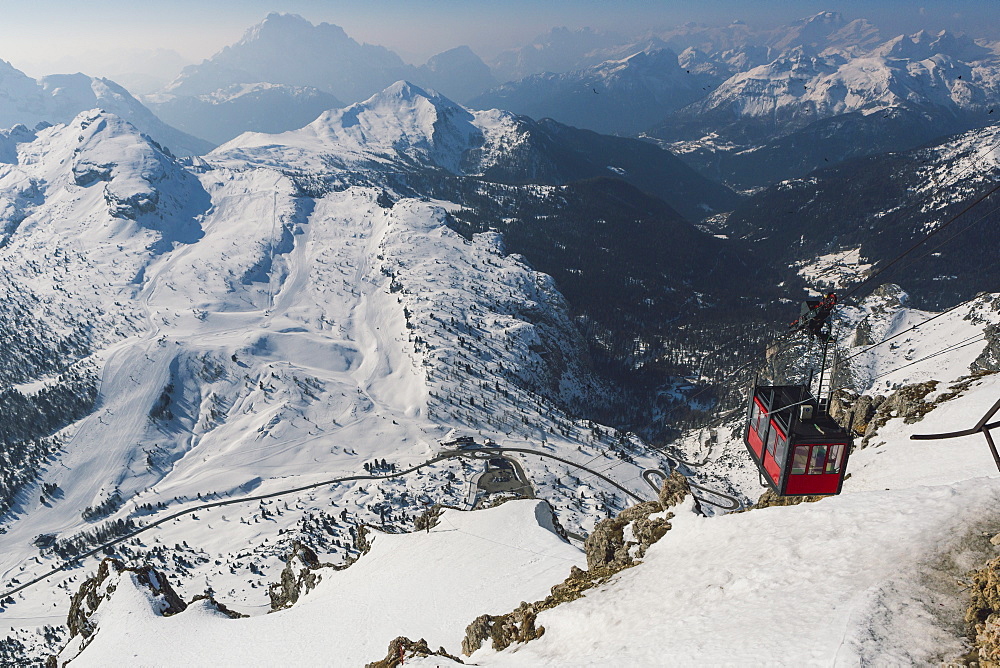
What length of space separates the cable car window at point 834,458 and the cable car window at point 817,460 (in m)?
0.27

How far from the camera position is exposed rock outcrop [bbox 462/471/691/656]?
27375mm

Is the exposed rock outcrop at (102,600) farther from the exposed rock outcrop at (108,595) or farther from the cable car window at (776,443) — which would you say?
the cable car window at (776,443)

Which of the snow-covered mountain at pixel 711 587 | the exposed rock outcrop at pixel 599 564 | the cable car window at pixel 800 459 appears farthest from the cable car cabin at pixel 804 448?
the exposed rock outcrop at pixel 599 564

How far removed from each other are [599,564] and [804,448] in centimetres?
1455

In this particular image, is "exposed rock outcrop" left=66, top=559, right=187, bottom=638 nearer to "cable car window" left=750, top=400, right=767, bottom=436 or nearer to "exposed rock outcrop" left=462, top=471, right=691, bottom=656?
"exposed rock outcrop" left=462, top=471, right=691, bottom=656

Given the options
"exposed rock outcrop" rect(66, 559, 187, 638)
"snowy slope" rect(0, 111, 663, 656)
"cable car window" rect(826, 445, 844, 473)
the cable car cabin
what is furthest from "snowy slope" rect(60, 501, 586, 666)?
"snowy slope" rect(0, 111, 663, 656)

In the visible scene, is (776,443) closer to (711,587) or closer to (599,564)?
(711,587)

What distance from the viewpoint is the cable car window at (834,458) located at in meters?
26.5

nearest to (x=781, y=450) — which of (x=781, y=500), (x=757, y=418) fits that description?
(x=757, y=418)

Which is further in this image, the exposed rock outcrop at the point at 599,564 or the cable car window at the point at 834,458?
the exposed rock outcrop at the point at 599,564

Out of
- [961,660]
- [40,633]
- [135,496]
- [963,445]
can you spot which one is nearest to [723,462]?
[963,445]

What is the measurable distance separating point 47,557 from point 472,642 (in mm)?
149967

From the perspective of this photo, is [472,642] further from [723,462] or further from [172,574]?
[723,462]

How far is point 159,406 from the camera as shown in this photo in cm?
17050
